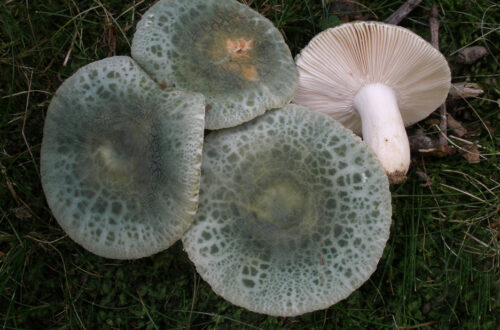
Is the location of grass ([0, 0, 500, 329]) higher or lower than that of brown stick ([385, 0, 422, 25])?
lower

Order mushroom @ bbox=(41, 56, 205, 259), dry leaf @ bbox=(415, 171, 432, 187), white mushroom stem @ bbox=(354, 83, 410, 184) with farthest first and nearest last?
dry leaf @ bbox=(415, 171, 432, 187)
white mushroom stem @ bbox=(354, 83, 410, 184)
mushroom @ bbox=(41, 56, 205, 259)

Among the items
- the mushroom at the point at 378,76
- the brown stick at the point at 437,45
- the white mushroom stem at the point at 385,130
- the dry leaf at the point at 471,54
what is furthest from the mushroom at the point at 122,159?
the dry leaf at the point at 471,54

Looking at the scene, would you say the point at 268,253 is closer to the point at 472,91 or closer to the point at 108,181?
the point at 108,181

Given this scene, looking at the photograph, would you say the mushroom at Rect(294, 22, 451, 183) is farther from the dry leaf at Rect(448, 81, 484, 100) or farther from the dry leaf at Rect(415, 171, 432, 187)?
the dry leaf at Rect(415, 171, 432, 187)

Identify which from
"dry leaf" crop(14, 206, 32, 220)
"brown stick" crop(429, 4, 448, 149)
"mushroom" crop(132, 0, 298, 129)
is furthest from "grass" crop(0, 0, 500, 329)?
"mushroom" crop(132, 0, 298, 129)

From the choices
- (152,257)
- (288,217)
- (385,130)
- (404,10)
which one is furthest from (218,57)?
(404,10)

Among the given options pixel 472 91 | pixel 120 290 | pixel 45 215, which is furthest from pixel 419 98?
pixel 45 215

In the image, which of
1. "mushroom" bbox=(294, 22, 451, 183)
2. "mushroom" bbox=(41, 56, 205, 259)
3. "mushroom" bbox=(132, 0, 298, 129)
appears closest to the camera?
"mushroom" bbox=(41, 56, 205, 259)

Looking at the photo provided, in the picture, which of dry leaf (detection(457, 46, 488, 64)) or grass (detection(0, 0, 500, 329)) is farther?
dry leaf (detection(457, 46, 488, 64))

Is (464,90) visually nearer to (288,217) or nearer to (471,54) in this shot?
(471,54)
